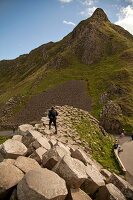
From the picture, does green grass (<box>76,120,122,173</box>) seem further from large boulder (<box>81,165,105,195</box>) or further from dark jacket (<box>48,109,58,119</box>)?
large boulder (<box>81,165,105,195</box>)

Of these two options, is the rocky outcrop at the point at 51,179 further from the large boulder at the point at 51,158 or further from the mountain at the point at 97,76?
the mountain at the point at 97,76

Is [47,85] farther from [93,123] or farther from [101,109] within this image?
[93,123]

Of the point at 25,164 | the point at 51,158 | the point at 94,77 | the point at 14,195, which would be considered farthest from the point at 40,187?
the point at 94,77

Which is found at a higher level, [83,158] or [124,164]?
[83,158]

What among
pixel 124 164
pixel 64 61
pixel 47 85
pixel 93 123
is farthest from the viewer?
pixel 64 61

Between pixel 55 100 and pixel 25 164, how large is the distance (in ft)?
292

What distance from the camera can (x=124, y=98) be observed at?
338ft

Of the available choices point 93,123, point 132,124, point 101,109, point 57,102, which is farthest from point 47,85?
point 93,123

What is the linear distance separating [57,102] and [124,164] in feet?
213

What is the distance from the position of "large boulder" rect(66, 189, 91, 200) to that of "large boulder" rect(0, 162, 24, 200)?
9.74ft

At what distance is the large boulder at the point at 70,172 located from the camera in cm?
2203

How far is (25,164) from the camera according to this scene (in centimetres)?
2286

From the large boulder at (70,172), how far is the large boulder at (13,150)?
11.6ft

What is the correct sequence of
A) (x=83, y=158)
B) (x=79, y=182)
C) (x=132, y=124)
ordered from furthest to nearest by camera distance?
1. (x=132, y=124)
2. (x=83, y=158)
3. (x=79, y=182)
